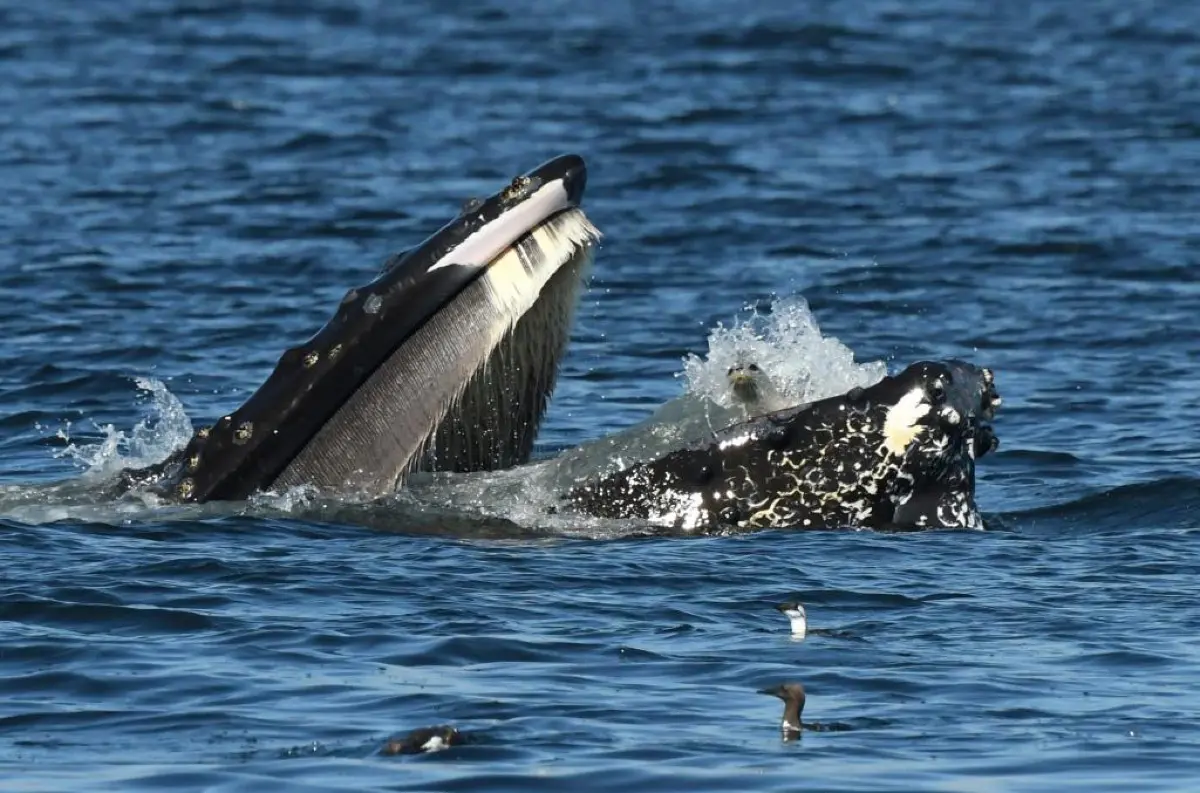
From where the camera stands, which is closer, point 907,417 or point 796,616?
point 796,616

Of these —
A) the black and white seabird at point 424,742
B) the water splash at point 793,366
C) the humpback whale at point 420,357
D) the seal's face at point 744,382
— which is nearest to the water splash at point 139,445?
the humpback whale at point 420,357

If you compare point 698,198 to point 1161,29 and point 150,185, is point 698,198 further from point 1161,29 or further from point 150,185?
point 1161,29

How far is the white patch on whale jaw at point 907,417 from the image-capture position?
10500 mm

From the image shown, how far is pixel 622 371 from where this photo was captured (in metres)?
17.2

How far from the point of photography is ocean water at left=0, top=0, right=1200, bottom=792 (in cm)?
852

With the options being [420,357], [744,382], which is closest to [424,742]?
[420,357]

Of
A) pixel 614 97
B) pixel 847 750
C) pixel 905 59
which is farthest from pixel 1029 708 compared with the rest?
pixel 905 59

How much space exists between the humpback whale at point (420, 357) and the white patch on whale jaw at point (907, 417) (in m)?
1.37

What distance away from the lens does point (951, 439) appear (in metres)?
10.6

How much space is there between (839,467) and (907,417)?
1.26 ft

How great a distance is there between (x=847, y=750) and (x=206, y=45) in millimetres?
28101

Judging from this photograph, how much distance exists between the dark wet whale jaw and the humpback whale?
0.64 meters

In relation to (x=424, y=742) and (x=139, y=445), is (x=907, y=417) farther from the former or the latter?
(x=139, y=445)

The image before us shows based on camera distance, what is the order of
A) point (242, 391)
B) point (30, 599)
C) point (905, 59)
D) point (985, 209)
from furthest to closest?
point (905, 59), point (985, 209), point (242, 391), point (30, 599)
